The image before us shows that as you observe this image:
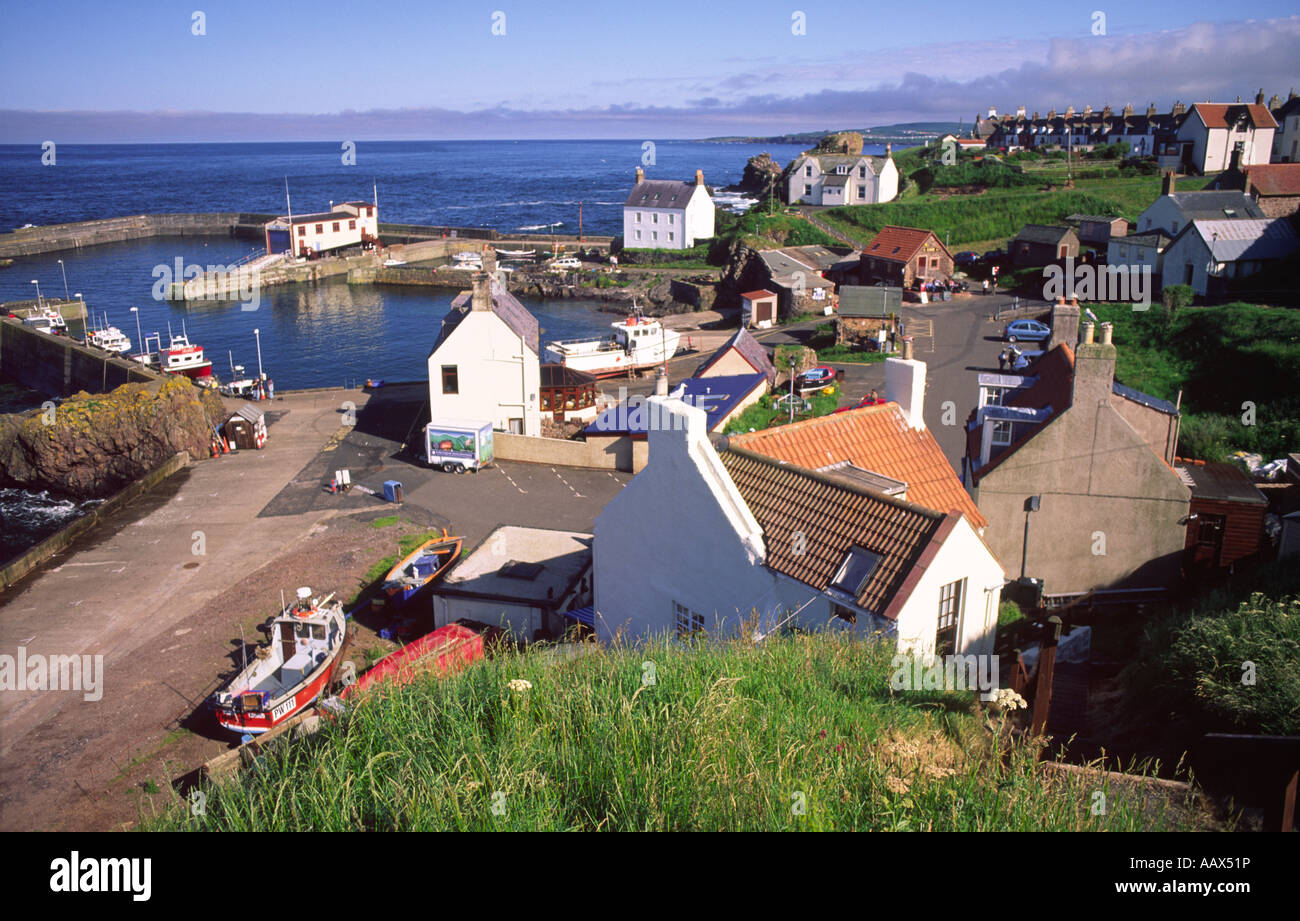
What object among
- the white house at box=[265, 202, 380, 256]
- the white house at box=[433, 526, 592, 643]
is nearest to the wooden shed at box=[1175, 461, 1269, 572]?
the white house at box=[433, 526, 592, 643]

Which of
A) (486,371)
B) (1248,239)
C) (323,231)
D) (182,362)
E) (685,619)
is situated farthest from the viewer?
A: (323,231)

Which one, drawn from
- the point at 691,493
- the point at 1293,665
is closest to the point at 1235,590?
the point at 1293,665

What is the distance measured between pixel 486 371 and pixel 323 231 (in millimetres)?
74230

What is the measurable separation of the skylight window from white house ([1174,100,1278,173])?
297ft

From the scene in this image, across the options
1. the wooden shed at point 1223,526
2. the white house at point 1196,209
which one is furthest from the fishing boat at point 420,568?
the white house at point 1196,209

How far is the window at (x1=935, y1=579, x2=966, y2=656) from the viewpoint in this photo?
531 inches

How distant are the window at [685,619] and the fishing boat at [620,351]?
122 ft

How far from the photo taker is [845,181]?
91250 millimetres

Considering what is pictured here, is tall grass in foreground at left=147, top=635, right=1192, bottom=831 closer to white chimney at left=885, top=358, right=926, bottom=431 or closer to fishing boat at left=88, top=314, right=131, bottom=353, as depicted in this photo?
white chimney at left=885, top=358, right=926, bottom=431

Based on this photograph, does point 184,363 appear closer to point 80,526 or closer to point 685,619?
point 80,526

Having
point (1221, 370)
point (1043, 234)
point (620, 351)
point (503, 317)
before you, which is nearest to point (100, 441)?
point (503, 317)

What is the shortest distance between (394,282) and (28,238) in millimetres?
48092

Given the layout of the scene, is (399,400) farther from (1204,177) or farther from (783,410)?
(1204,177)

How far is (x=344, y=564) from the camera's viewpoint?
27.0 meters
